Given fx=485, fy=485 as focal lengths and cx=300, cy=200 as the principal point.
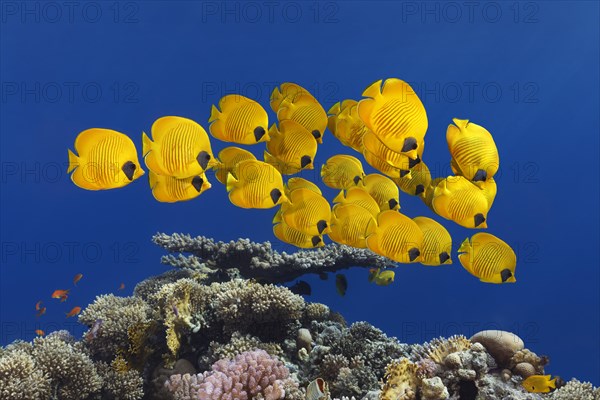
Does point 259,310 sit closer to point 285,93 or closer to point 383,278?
point 285,93

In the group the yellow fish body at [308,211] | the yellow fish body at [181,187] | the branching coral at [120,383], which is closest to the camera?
the yellow fish body at [181,187]

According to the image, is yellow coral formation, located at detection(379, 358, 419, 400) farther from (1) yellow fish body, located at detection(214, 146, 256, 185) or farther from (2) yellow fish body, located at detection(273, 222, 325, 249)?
(1) yellow fish body, located at detection(214, 146, 256, 185)

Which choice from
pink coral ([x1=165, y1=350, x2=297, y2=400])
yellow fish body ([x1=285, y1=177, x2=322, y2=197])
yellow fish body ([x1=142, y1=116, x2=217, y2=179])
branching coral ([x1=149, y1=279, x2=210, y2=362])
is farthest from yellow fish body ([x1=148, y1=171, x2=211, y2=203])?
branching coral ([x1=149, y1=279, x2=210, y2=362])

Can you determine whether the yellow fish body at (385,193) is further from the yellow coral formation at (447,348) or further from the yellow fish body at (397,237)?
the yellow coral formation at (447,348)

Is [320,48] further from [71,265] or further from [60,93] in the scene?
[71,265]

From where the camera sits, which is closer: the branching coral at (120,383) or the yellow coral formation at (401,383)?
the yellow coral formation at (401,383)

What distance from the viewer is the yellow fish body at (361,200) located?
4352mm

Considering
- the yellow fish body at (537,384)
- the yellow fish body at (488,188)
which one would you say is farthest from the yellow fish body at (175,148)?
the yellow fish body at (537,384)

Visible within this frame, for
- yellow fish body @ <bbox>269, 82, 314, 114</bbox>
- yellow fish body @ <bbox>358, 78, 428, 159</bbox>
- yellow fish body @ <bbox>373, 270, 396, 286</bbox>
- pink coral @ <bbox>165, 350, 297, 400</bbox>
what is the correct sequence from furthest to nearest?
yellow fish body @ <bbox>373, 270, 396, 286</bbox> < yellow fish body @ <bbox>269, 82, 314, 114</bbox> < pink coral @ <bbox>165, 350, 297, 400</bbox> < yellow fish body @ <bbox>358, 78, 428, 159</bbox>

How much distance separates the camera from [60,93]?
2673 centimetres

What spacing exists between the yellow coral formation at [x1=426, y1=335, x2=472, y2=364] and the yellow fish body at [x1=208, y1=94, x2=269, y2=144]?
7.47ft

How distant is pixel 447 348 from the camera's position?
402 cm

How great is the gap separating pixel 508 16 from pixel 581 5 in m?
2.84

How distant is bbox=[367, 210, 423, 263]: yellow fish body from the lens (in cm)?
393
